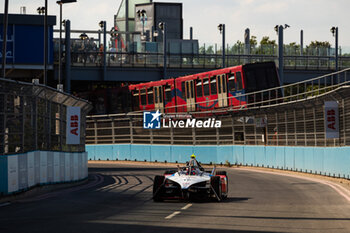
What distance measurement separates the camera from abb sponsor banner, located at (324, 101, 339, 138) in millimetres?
27203

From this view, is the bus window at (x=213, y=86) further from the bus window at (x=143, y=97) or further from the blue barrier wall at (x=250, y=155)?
the bus window at (x=143, y=97)

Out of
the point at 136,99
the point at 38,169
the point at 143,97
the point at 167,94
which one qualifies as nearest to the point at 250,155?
the point at 167,94

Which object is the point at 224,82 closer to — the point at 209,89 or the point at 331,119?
the point at 209,89

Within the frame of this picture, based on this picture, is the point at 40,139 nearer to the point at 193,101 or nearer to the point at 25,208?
the point at 25,208

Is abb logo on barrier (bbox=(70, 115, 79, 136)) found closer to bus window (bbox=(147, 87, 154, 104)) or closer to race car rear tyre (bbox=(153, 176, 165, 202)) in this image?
race car rear tyre (bbox=(153, 176, 165, 202))

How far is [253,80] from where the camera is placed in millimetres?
38250

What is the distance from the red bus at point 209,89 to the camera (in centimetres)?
3834

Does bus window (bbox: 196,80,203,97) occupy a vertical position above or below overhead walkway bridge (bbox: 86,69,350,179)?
above

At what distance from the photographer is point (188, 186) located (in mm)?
17625

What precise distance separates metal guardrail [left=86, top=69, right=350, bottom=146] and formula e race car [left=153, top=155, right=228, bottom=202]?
8609 millimetres

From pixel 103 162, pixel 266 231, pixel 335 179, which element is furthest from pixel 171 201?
pixel 103 162

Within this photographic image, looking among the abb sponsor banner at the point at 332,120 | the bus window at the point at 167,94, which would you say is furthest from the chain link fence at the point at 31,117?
the bus window at the point at 167,94

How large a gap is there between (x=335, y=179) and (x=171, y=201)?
11.2 m

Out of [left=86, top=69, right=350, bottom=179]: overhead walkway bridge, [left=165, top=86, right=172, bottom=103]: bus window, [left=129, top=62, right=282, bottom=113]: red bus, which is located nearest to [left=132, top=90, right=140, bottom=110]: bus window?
[left=129, top=62, right=282, bottom=113]: red bus
